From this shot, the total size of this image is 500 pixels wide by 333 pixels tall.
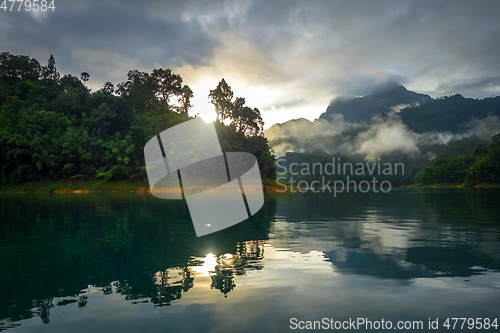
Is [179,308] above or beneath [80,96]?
beneath

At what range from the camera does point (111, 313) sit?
645 cm

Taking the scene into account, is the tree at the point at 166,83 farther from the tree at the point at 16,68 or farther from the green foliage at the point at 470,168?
the green foliage at the point at 470,168

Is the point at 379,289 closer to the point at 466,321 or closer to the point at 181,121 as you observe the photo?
the point at 466,321

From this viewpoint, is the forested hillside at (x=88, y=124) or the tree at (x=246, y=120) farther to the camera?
the tree at (x=246, y=120)

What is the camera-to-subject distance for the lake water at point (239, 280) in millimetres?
6227

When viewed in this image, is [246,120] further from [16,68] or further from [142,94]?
[16,68]

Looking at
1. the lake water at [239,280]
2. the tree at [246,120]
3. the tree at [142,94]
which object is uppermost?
the tree at [142,94]

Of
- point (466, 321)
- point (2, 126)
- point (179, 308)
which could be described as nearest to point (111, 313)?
point (179, 308)

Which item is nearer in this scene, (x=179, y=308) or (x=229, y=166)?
(x=179, y=308)

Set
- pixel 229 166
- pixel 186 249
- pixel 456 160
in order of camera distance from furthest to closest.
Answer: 1. pixel 456 160
2. pixel 229 166
3. pixel 186 249

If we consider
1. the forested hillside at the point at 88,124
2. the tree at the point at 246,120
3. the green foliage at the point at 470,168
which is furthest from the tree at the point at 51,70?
the green foliage at the point at 470,168

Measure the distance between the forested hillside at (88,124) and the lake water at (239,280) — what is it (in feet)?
221

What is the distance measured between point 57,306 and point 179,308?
8.12 ft

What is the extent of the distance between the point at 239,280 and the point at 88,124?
300 ft
